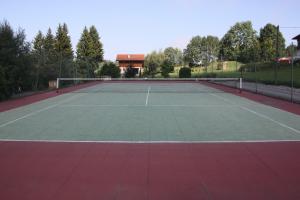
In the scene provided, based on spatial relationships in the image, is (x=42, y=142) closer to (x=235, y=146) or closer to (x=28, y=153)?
(x=28, y=153)

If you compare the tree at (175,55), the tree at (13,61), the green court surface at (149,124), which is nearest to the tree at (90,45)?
the tree at (175,55)

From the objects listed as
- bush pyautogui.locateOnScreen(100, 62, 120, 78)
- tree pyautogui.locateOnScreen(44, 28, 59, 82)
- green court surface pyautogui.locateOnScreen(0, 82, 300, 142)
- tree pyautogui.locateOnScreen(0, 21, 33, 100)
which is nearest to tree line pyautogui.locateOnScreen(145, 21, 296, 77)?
bush pyautogui.locateOnScreen(100, 62, 120, 78)

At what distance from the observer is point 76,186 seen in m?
5.75

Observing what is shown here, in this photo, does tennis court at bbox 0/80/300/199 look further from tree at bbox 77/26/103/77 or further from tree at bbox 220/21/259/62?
tree at bbox 220/21/259/62

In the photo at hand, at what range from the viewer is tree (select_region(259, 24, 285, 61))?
7275 centimetres

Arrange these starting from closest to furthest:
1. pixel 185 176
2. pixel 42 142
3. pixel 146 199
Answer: pixel 146 199
pixel 185 176
pixel 42 142

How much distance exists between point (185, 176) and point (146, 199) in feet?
4.10

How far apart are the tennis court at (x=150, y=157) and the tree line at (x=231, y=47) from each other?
61418mm

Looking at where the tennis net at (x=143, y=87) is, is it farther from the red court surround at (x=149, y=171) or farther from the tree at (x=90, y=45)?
the tree at (x=90, y=45)

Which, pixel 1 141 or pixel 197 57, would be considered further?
pixel 197 57

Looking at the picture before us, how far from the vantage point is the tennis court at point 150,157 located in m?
5.62

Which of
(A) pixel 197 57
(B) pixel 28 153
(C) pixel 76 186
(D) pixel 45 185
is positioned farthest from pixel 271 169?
(A) pixel 197 57

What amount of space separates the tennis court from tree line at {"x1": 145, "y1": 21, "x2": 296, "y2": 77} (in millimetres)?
61418

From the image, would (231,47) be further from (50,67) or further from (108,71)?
(50,67)
